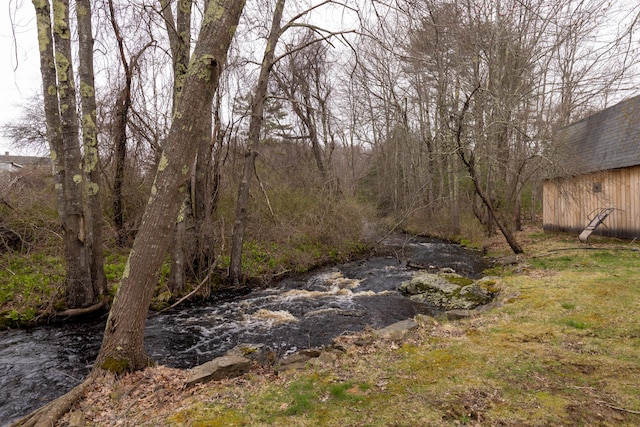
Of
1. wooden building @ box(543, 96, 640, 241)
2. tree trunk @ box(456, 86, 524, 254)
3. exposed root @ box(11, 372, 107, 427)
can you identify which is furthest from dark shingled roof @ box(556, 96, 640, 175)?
exposed root @ box(11, 372, 107, 427)

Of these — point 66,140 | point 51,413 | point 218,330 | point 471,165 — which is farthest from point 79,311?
point 471,165

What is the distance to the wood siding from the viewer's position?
43.0 feet

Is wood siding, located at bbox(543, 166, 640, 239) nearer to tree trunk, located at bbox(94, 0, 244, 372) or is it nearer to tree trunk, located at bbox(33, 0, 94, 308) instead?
tree trunk, located at bbox(94, 0, 244, 372)

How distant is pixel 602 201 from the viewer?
14500 millimetres

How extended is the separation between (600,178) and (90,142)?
1808cm

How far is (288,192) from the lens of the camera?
51.4ft

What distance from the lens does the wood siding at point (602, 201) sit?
516 inches

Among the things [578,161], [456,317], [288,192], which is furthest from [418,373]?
[578,161]

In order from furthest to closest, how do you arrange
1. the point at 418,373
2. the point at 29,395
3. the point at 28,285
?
the point at 28,285
the point at 29,395
the point at 418,373

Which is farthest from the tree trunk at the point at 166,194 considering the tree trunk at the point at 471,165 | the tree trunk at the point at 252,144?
the tree trunk at the point at 471,165

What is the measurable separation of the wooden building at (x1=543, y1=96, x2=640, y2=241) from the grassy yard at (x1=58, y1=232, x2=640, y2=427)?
27.4ft

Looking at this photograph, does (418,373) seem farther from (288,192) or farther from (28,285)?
(288,192)

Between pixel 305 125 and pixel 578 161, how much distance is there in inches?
512

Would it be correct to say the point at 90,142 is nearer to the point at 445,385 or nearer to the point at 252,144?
the point at 252,144
